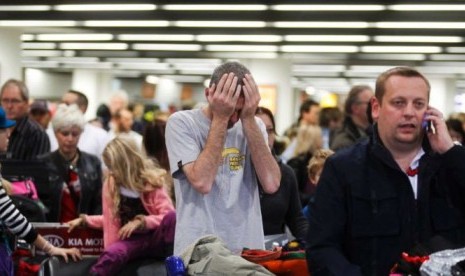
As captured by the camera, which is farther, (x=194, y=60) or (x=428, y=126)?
(x=194, y=60)

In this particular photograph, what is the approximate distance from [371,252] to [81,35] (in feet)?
58.8

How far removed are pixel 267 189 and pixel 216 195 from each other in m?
0.25

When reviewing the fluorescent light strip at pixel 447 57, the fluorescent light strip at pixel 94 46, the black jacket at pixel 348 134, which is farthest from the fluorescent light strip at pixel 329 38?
the black jacket at pixel 348 134

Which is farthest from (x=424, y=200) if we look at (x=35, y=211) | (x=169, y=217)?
(x=35, y=211)

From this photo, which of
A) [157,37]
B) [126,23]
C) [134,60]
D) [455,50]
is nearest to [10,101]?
[126,23]

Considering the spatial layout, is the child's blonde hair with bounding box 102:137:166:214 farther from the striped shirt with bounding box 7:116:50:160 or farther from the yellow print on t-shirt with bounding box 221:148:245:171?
the striped shirt with bounding box 7:116:50:160

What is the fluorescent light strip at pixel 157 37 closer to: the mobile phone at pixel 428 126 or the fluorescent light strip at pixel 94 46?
the fluorescent light strip at pixel 94 46

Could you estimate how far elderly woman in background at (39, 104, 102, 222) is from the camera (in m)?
6.11

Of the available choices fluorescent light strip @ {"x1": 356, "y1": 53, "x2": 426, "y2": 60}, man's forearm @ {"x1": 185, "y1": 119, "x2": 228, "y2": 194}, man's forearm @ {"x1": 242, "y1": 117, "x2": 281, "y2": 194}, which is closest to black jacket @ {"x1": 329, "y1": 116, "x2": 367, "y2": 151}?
man's forearm @ {"x1": 242, "y1": 117, "x2": 281, "y2": 194}

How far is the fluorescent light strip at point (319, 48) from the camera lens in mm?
20689

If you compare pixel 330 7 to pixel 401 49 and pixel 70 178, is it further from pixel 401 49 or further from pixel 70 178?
pixel 70 178

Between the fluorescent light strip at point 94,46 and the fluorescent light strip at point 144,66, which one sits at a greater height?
the fluorescent light strip at point 94,46

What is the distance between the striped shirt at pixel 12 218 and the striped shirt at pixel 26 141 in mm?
2472

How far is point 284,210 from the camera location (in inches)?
194
